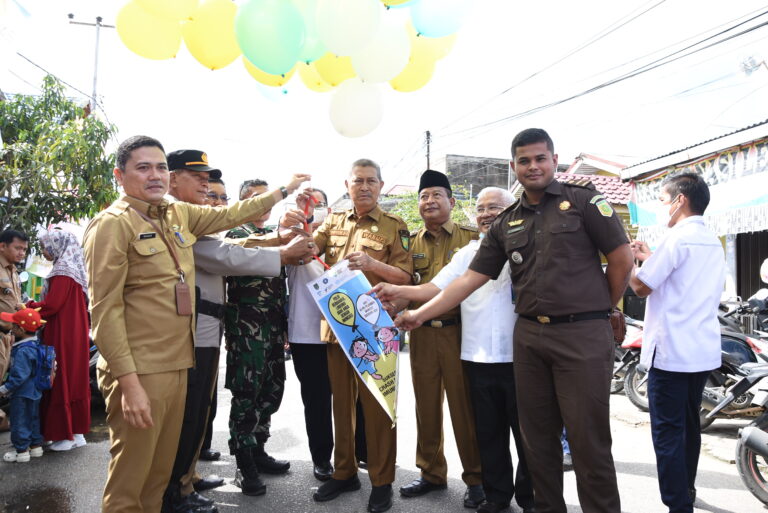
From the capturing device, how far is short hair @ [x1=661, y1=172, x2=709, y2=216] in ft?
9.96

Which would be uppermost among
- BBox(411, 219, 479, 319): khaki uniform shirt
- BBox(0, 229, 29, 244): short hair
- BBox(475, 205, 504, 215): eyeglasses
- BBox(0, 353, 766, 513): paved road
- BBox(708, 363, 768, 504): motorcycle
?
BBox(475, 205, 504, 215): eyeglasses

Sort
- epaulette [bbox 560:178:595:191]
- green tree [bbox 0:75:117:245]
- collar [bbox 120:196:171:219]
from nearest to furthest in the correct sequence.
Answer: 1. collar [bbox 120:196:171:219]
2. epaulette [bbox 560:178:595:191]
3. green tree [bbox 0:75:117:245]

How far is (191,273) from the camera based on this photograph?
255cm

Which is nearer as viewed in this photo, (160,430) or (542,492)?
(160,430)


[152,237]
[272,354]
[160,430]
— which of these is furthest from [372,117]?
[160,430]

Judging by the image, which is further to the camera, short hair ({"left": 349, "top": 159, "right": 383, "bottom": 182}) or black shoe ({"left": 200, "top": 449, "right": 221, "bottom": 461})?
black shoe ({"left": 200, "top": 449, "right": 221, "bottom": 461})

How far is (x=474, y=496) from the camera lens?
3213mm

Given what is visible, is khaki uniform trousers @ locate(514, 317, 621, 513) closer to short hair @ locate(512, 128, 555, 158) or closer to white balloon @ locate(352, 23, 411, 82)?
short hair @ locate(512, 128, 555, 158)

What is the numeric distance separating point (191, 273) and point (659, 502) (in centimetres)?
318

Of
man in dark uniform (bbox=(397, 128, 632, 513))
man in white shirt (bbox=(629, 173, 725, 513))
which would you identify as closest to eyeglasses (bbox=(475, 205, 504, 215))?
man in dark uniform (bbox=(397, 128, 632, 513))

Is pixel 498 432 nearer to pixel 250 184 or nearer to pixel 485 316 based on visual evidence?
pixel 485 316

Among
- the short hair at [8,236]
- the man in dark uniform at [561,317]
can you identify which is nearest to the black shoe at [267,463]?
the man in dark uniform at [561,317]

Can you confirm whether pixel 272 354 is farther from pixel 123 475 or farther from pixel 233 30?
pixel 233 30

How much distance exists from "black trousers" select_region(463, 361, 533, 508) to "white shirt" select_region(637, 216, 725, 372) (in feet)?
2.82
